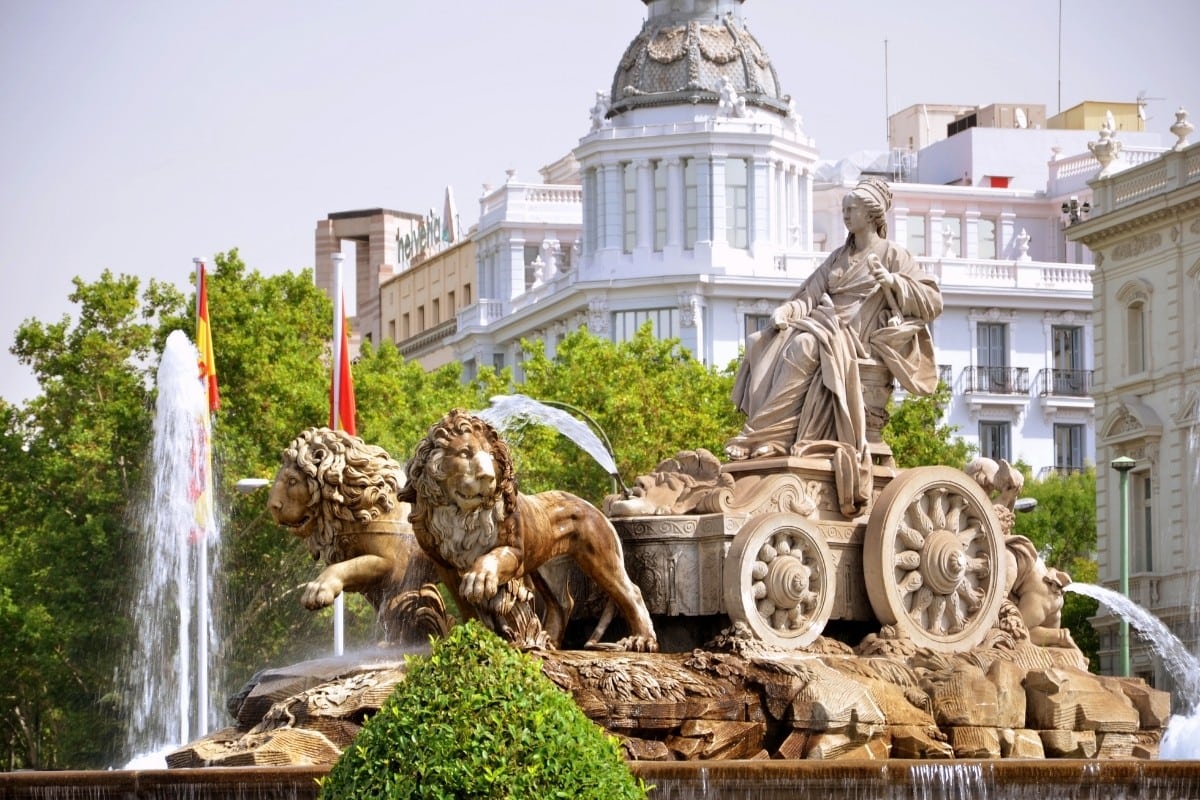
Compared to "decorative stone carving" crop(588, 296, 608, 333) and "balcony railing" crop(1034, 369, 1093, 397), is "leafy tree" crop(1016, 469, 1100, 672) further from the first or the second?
"decorative stone carving" crop(588, 296, 608, 333)

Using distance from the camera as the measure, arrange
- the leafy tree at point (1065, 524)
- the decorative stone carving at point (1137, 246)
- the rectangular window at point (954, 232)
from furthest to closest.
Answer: the rectangular window at point (954, 232) < the leafy tree at point (1065, 524) < the decorative stone carving at point (1137, 246)

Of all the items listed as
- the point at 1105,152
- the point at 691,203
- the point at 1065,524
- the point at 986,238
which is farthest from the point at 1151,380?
the point at 986,238

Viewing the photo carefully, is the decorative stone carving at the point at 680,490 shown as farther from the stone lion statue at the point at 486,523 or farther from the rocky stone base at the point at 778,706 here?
the rocky stone base at the point at 778,706

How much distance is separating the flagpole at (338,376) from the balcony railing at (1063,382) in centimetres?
5015

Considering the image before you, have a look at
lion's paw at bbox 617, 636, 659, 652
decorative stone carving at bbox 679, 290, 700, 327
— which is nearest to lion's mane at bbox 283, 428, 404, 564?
lion's paw at bbox 617, 636, 659, 652

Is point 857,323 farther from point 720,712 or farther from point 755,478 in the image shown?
point 720,712

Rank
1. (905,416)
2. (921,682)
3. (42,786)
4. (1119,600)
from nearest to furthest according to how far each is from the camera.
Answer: (42,786), (921,682), (1119,600), (905,416)

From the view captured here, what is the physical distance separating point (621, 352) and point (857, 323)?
43.5 m

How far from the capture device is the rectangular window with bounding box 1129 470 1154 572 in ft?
212

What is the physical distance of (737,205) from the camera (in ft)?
319

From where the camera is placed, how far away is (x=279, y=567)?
53.3m

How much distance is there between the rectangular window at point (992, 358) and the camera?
3848 inches

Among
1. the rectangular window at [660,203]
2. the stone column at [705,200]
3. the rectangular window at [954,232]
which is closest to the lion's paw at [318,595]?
the stone column at [705,200]

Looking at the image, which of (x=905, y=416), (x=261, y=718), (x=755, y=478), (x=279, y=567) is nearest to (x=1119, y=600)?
(x=755, y=478)
